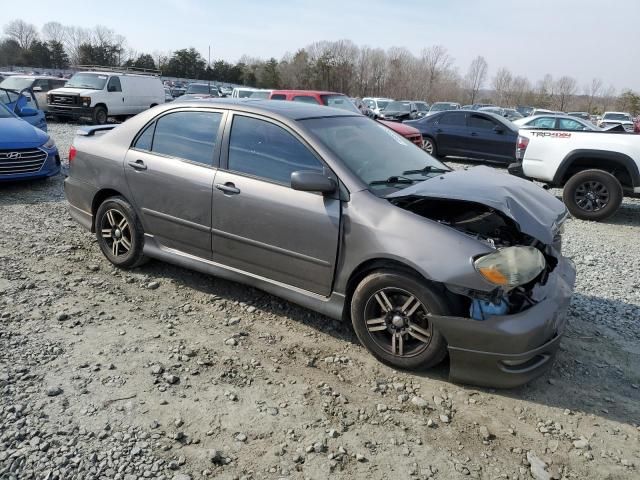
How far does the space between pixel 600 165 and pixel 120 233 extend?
290 inches

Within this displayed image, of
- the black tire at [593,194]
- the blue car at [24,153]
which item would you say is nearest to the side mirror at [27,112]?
the blue car at [24,153]

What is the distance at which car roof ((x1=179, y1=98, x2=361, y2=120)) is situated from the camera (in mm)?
3904

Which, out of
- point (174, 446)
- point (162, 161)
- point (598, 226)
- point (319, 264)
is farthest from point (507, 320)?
point (598, 226)

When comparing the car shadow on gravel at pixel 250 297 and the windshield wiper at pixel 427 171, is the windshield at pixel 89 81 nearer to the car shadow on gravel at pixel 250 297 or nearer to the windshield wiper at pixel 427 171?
the car shadow on gravel at pixel 250 297

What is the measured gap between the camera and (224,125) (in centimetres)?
403

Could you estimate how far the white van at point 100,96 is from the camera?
17.5 meters

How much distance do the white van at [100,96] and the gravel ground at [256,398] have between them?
15004 mm

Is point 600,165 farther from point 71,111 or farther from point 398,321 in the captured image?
point 71,111

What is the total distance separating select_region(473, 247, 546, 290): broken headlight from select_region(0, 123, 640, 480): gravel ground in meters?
0.77

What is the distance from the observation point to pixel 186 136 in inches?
167

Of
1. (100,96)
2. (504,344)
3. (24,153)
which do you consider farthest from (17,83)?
(504,344)

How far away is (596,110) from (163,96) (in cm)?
5744

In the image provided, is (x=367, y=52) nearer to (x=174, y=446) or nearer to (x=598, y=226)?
(x=598, y=226)

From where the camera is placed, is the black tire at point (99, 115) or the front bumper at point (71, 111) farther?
the black tire at point (99, 115)
